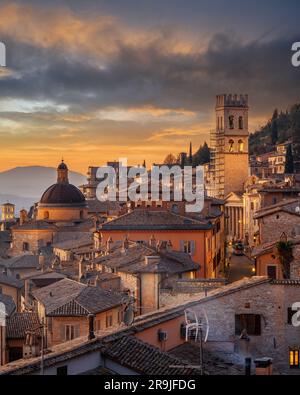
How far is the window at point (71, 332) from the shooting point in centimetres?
1332

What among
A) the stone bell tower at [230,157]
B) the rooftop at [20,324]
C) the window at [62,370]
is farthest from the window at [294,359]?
the stone bell tower at [230,157]

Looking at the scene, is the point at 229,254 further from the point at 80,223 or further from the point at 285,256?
the point at 285,256

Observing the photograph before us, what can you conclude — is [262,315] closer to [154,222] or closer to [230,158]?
[154,222]

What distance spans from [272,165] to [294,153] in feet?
22.2

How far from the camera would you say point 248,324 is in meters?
11.4

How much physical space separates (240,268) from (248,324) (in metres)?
14.7

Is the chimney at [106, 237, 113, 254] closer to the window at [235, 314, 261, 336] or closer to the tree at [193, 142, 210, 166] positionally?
the window at [235, 314, 261, 336]

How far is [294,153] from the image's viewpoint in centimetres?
4825

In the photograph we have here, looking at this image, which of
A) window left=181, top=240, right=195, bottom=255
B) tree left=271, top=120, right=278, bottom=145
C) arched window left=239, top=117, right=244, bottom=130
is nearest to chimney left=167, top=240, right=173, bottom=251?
window left=181, top=240, right=195, bottom=255

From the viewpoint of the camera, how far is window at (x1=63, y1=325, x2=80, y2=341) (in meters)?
13.3

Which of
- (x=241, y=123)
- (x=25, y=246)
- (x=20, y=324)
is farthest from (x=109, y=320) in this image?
(x=241, y=123)

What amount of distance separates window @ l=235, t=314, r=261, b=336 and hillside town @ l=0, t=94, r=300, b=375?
0.6 inches

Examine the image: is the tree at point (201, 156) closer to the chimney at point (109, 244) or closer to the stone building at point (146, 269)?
the chimney at point (109, 244)

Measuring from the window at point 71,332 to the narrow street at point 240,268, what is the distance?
27.3 feet
